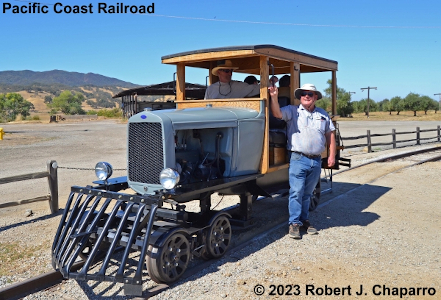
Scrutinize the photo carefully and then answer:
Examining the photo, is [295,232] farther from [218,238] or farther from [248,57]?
[248,57]

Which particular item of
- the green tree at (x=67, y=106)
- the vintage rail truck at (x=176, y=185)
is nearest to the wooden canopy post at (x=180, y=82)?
the vintage rail truck at (x=176, y=185)

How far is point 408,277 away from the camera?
15.3 feet

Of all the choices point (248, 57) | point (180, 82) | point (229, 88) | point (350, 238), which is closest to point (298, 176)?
Answer: point (350, 238)

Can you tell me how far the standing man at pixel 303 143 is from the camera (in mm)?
6051

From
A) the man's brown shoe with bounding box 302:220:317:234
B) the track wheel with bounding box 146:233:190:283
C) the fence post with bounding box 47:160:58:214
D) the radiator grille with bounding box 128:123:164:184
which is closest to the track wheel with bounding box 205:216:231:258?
the track wheel with bounding box 146:233:190:283

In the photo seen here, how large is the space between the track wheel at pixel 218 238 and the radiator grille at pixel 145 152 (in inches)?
36.5

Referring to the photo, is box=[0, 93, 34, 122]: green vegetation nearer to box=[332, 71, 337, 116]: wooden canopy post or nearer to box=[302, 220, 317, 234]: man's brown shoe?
box=[332, 71, 337, 116]: wooden canopy post

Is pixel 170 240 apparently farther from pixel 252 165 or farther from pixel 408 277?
pixel 408 277

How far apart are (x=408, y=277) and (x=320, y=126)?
2.39m

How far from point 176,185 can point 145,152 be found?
2.42 ft

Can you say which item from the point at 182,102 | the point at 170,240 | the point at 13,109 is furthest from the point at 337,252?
the point at 13,109

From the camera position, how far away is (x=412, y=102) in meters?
82.9

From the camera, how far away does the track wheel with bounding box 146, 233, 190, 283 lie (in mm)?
→ 4344

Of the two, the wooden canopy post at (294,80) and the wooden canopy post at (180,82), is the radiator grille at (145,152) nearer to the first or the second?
the wooden canopy post at (180,82)
